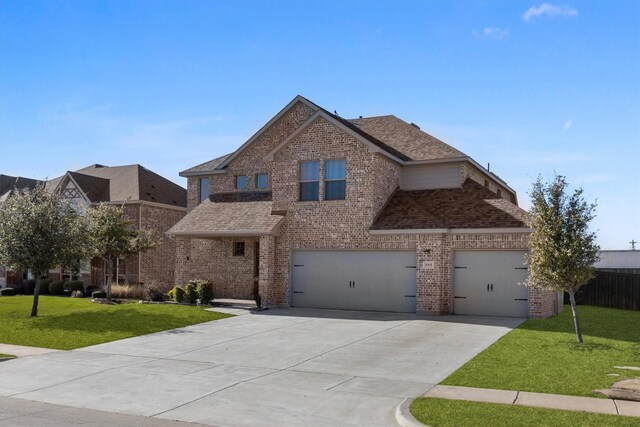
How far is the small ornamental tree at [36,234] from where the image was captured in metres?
22.4

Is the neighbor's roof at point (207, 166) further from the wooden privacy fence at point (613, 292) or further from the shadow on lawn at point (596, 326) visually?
the wooden privacy fence at point (613, 292)

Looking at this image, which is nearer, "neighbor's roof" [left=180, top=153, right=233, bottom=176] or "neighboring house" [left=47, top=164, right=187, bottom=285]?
"neighbor's roof" [left=180, top=153, right=233, bottom=176]

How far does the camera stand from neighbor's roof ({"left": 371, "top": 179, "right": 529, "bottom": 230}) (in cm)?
2216

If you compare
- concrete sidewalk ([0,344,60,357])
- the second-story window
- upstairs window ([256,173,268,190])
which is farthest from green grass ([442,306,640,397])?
the second-story window

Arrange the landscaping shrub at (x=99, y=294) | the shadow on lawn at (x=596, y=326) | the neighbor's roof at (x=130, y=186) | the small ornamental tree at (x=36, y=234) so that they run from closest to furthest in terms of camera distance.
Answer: the shadow on lawn at (x=596, y=326) → the small ornamental tree at (x=36, y=234) → the landscaping shrub at (x=99, y=294) → the neighbor's roof at (x=130, y=186)

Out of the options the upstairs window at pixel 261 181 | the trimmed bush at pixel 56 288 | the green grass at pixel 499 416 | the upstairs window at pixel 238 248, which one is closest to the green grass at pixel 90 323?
the upstairs window at pixel 238 248

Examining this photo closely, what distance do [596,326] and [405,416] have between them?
14014 millimetres

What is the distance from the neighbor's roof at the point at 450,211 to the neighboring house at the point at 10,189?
28.3 meters

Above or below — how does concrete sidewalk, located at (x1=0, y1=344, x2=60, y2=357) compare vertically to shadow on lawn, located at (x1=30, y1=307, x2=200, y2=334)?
below

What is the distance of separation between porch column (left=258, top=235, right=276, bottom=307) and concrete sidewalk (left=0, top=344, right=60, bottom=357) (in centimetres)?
1000

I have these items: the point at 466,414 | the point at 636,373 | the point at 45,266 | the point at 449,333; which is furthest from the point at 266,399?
the point at 45,266

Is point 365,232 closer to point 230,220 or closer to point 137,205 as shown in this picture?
point 230,220

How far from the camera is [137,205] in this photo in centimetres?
3641

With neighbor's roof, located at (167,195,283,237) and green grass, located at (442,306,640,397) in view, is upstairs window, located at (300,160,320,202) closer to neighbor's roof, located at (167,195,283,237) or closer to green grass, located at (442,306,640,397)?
neighbor's roof, located at (167,195,283,237)
